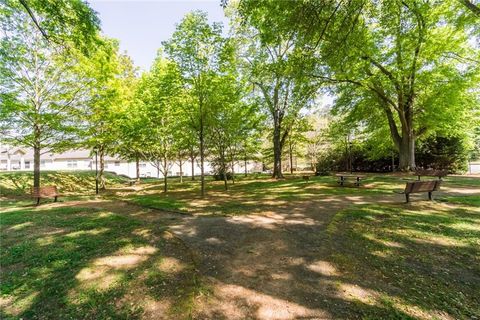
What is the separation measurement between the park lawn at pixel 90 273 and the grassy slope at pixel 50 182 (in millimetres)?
12394

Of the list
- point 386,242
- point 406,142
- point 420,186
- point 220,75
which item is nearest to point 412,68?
point 406,142

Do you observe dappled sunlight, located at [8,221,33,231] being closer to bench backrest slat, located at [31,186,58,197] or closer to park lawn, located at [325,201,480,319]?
bench backrest slat, located at [31,186,58,197]

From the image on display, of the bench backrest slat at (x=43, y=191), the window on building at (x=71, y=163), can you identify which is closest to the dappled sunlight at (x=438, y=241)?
the bench backrest slat at (x=43, y=191)

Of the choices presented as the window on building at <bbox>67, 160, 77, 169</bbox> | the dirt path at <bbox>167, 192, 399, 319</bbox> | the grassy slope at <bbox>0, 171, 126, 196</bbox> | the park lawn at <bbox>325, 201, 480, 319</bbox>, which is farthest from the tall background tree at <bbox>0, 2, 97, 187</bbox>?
the window on building at <bbox>67, 160, 77, 169</bbox>

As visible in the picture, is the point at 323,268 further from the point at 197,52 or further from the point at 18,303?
the point at 197,52

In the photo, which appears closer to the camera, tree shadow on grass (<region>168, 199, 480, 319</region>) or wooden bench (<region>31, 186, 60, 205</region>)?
tree shadow on grass (<region>168, 199, 480, 319</region>)

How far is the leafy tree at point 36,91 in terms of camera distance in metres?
12.7

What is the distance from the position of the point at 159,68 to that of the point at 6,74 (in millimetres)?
8600

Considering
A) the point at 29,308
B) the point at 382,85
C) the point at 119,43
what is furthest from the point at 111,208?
the point at 382,85

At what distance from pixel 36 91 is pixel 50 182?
9.25 m

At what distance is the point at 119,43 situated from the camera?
17938 mm

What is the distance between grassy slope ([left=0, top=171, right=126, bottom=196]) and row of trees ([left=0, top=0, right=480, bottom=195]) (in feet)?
12.0

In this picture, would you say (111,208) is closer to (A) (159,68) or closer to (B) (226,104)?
(B) (226,104)

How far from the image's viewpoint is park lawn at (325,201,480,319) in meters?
3.40
